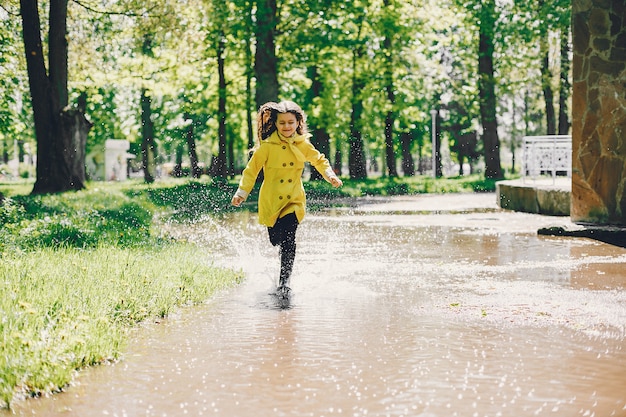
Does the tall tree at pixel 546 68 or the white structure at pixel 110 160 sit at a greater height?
→ the tall tree at pixel 546 68

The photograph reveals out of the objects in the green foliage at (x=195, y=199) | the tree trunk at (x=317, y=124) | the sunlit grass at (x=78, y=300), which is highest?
the tree trunk at (x=317, y=124)

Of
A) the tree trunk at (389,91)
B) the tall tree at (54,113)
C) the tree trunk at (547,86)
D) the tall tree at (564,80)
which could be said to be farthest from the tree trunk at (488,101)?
the tall tree at (54,113)

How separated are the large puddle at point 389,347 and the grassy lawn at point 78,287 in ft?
0.55

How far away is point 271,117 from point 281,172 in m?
0.50

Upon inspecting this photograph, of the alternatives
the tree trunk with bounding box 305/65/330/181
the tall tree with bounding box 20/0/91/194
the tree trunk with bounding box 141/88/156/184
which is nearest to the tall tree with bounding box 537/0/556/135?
the tree trunk with bounding box 305/65/330/181

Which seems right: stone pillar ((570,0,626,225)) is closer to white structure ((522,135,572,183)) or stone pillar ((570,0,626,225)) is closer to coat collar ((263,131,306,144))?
white structure ((522,135,572,183))

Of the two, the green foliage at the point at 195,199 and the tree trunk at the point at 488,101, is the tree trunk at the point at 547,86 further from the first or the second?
the green foliage at the point at 195,199

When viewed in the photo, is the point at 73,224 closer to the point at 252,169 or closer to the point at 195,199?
the point at 252,169

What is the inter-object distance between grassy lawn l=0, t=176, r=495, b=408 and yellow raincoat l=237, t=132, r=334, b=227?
0.88 metres

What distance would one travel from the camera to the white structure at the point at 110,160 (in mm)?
61094

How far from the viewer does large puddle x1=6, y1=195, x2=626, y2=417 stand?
4.24 meters

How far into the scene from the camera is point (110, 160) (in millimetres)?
61406

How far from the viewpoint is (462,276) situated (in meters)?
8.78

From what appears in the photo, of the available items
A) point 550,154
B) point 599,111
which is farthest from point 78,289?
point 550,154
